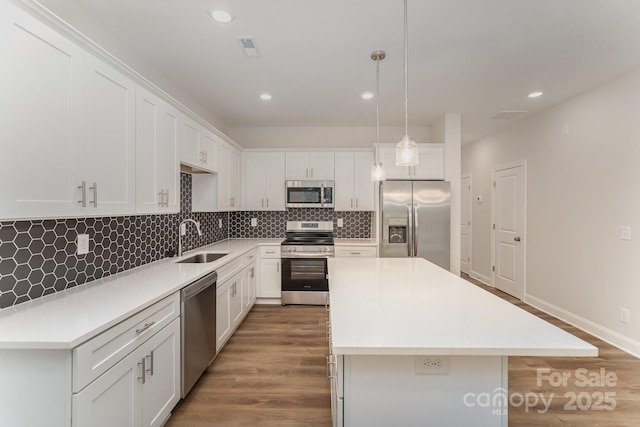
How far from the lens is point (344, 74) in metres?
2.92

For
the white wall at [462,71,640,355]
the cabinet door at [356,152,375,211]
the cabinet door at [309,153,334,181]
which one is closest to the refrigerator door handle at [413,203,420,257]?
the cabinet door at [356,152,375,211]

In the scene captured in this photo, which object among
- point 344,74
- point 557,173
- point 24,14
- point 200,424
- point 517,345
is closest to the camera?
point 517,345

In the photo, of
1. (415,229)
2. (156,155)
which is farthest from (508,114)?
(156,155)

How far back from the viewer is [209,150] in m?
3.29

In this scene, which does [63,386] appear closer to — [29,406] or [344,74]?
[29,406]

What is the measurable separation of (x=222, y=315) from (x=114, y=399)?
4.74 ft

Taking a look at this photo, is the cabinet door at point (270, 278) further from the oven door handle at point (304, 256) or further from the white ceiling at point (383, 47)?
the white ceiling at point (383, 47)

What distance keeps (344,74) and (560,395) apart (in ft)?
10.7

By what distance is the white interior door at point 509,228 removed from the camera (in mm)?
4430

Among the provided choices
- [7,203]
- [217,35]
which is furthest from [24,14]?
[217,35]

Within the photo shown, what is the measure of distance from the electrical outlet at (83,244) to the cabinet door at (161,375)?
0.75 metres

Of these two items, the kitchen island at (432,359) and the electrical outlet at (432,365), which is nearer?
the kitchen island at (432,359)

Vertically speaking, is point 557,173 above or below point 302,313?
above

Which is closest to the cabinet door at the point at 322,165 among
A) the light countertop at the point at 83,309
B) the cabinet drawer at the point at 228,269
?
the cabinet drawer at the point at 228,269
